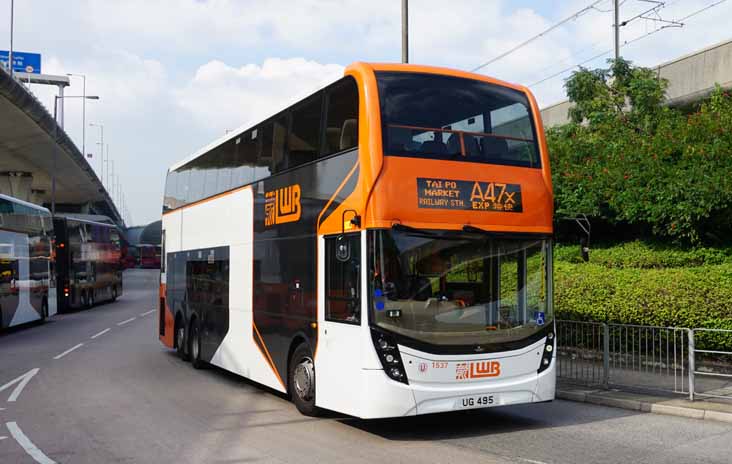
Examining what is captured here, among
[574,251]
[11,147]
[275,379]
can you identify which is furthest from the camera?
[11,147]

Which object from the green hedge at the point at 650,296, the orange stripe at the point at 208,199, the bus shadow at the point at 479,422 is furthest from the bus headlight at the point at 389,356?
the green hedge at the point at 650,296

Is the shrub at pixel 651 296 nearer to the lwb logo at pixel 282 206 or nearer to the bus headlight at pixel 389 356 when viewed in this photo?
the bus headlight at pixel 389 356

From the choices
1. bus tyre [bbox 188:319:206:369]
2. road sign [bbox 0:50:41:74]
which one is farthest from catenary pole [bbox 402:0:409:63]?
road sign [bbox 0:50:41:74]

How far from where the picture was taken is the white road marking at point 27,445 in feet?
26.1

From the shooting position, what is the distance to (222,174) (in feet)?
45.8

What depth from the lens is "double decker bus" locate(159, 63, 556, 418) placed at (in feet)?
27.7

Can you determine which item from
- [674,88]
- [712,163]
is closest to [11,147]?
[674,88]

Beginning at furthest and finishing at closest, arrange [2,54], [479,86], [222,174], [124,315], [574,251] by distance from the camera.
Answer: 1. [2,54]
2. [124,315]
3. [574,251]
4. [222,174]
5. [479,86]

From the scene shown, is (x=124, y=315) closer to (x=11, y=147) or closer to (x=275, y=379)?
(x=11, y=147)

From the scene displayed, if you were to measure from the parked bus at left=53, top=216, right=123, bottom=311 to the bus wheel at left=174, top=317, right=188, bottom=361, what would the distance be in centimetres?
→ 1783

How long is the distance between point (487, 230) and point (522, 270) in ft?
2.21

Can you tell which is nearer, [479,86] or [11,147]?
[479,86]

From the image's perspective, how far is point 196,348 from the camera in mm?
15344

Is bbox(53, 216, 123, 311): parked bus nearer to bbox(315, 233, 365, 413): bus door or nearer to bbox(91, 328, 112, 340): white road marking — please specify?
bbox(91, 328, 112, 340): white road marking
